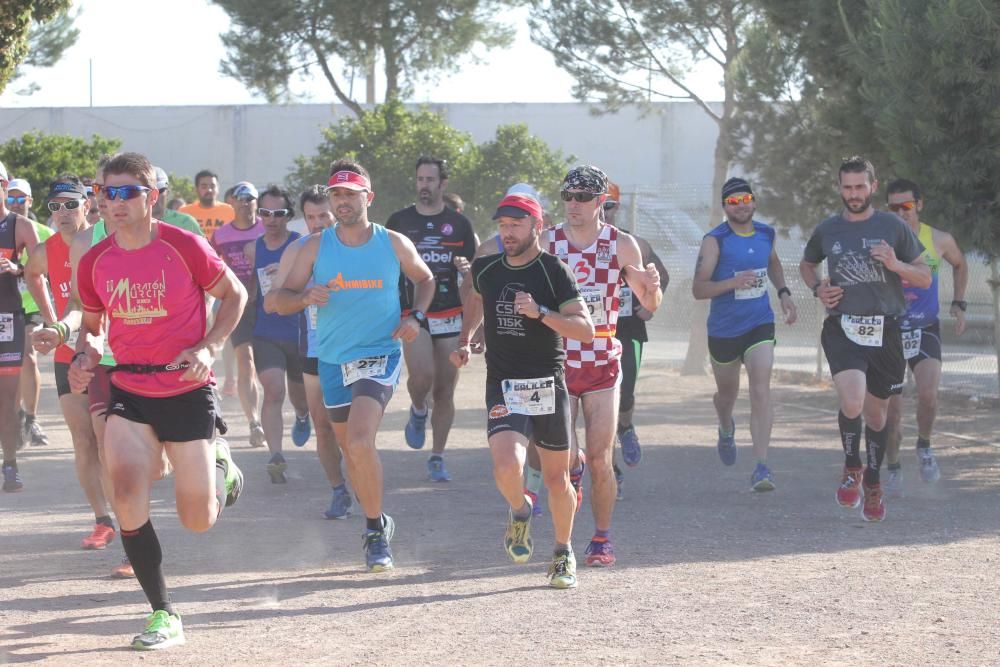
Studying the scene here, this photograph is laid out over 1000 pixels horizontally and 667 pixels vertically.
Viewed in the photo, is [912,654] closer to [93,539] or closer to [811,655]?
[811,655]

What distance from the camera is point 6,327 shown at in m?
9.56

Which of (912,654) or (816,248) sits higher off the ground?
(816,248)

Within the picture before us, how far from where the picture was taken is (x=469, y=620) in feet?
19.6

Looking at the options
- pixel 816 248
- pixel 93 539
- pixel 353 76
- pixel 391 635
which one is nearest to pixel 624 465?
pixel 816 248

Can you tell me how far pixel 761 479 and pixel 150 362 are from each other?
204 inches

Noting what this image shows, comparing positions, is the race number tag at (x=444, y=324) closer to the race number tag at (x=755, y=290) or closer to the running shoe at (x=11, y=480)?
the race number tag at (x=755, y=290)

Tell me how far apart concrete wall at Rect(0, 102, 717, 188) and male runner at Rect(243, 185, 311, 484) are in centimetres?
2664

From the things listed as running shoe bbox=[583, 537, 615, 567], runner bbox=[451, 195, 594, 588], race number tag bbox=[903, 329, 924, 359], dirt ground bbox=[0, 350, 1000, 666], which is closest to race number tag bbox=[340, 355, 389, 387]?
runner bbox=[451, 195, 594, 588]

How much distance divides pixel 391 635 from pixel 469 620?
0.41 meters

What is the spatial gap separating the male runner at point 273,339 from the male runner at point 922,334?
438 cm

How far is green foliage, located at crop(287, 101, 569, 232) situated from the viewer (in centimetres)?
2155

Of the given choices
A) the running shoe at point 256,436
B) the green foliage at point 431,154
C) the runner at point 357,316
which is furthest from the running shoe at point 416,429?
the green foliage at point 431,154

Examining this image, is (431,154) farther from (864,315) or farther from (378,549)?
(378,549)

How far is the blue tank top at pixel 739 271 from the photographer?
982 cm
